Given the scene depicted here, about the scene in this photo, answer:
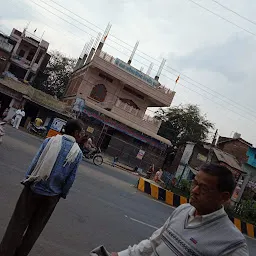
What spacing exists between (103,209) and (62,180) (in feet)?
16.4

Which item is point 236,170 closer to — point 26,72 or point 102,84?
point 102,84

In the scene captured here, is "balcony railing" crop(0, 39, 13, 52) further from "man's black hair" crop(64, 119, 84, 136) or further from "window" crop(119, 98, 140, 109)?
"man's black hair" crop(64, 119, 84, 136)

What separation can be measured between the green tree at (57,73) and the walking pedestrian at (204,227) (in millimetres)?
49369

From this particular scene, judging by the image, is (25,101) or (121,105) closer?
(25,101)

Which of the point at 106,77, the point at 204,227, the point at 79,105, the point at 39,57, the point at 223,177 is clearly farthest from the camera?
the point at 39,57

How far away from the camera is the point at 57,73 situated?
5206 centimetres

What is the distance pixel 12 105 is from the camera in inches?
1175

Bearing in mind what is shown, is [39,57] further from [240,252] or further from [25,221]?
[240,252]

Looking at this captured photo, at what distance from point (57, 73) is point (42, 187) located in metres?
50.0

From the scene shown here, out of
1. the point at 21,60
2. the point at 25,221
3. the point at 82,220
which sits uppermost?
the point at 21,60

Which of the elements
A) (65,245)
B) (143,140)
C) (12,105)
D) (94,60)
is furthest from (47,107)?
(65,245)

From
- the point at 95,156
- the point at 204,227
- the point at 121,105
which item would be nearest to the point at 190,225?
the point at 204,227

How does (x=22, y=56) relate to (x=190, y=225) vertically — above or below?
above

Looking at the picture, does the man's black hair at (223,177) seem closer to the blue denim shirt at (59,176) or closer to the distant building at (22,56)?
the blue denim shirt at (59,176)
